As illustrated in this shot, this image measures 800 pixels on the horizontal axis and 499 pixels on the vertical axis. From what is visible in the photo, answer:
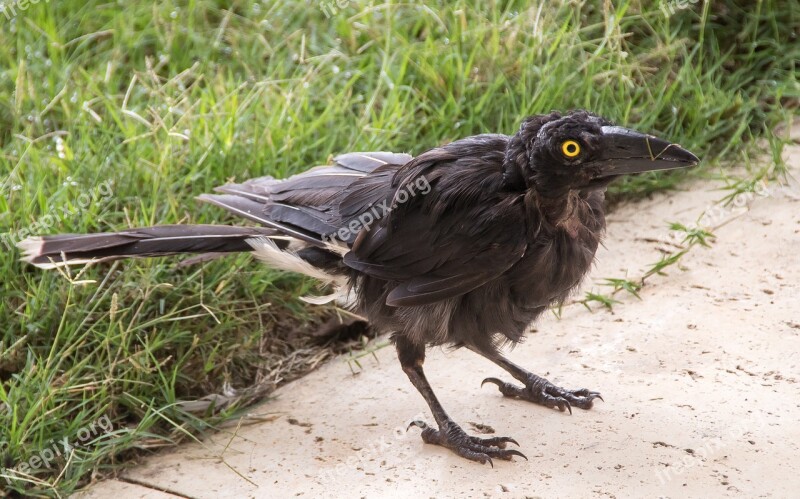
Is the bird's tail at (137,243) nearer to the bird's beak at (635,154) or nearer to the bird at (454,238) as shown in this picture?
the bird at (454,238)

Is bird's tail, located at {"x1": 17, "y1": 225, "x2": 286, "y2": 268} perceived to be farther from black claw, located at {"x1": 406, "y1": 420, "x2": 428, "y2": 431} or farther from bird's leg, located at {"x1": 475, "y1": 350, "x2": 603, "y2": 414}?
bird's leg, located at {"x1": 475, "y1": 350, "x2": 603, "y2": 414}

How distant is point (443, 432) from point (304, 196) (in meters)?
1.07

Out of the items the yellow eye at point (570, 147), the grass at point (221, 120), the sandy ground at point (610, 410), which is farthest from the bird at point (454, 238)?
the grass at point (221, 120)

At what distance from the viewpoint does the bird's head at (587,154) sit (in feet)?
10.2

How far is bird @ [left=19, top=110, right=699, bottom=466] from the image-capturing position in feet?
10.4

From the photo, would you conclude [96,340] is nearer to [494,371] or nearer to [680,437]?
[494,371]

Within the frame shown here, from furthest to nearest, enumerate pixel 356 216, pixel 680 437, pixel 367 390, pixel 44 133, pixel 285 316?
pixel 44 133, pixel 285 316, pixel 367 390, pixel 356 216, pixel 680 437

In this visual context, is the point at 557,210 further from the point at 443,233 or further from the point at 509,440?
the point at 509,440

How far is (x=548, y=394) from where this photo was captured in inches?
142

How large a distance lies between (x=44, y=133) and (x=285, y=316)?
1697 millimetres

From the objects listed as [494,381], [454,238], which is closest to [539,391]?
[494,381]

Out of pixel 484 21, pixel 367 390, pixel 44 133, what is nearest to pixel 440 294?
pixel 367 390

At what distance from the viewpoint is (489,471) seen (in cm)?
325

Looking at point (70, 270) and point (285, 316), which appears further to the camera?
point (285, 316)
